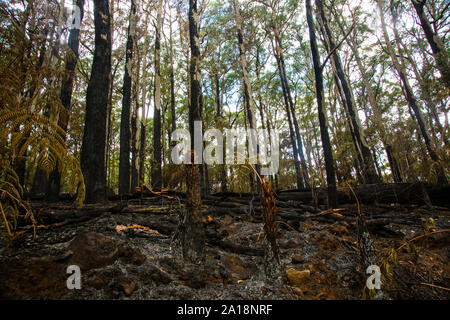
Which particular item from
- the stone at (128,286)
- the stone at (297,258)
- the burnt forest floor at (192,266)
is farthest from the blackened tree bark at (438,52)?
the stone at (128,286)

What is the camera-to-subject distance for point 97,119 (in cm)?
392

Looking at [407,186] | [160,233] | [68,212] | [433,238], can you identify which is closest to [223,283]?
[160,233]

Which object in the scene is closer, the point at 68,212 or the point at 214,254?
the point at 214,254

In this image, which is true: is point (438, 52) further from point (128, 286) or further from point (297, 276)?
point (128, 286)

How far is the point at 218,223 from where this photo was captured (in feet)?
11.0

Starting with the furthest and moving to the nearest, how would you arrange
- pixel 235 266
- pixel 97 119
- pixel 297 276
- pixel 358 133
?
pixel 358 133 → pixel 97 119 → pixel 235 266 → pixel 297 276

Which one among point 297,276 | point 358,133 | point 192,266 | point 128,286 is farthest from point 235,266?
point 358,133

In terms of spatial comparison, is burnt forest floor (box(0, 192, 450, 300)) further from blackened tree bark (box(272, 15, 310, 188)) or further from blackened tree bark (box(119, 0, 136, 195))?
blackened tree bark (box(272, 15, 310, 188))

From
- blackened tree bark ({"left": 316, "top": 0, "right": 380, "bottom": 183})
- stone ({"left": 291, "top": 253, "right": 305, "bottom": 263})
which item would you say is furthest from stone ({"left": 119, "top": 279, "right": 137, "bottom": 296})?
blackened tree bark ({"left": 316, "top": 0, "right": 380, "bottom": 183})

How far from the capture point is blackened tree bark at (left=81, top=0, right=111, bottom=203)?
3.82 m

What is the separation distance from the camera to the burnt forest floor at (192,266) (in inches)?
64.2

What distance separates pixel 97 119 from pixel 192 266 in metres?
3.36

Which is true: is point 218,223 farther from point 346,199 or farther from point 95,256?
point 346,199

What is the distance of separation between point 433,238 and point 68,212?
5.02 m
